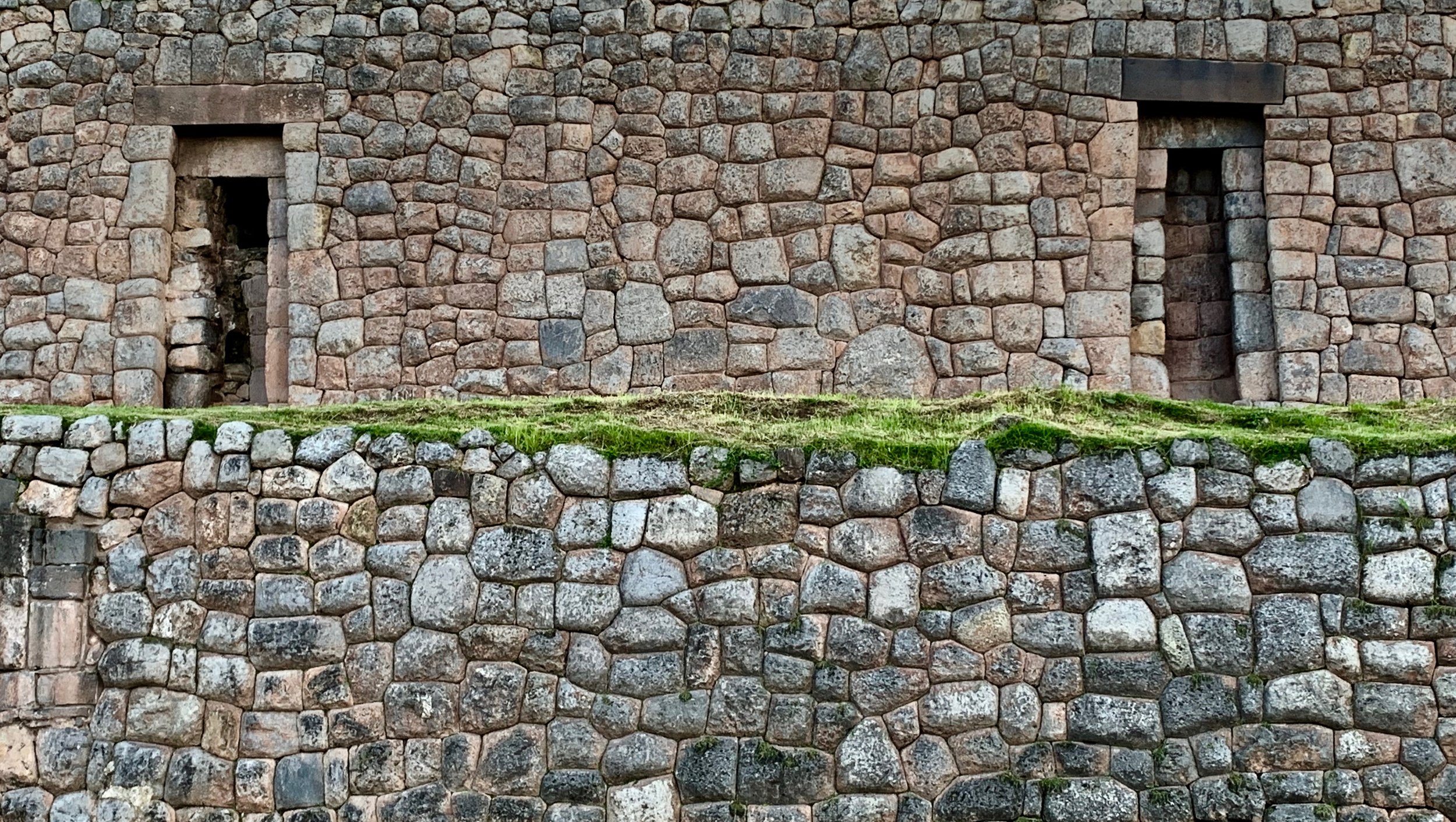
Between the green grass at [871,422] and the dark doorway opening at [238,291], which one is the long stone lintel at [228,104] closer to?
the dark doorway opening at [238,291]

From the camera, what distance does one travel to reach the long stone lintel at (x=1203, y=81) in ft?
35.3

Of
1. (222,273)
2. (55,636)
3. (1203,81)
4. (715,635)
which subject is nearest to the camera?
(715,635)

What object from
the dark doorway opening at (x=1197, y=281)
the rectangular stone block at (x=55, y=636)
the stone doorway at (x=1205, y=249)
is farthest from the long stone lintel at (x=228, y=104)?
the dark doorway opening at (x=1197, y=281)

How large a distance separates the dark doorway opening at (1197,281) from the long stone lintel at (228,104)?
5.89 metres

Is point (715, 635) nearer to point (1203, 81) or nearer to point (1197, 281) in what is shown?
point (1197, 281)

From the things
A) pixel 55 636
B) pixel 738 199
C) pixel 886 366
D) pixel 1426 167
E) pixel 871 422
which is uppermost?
pixel 1426 167

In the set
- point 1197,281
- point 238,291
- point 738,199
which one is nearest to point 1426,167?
point 1197,281

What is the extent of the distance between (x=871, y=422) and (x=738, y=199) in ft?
10.6

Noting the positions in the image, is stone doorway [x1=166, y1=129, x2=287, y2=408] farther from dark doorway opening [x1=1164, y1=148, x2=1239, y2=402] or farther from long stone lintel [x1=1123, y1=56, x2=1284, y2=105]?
dark doorway opening [x1=1164, y1=148, x2=1239, y2=402]

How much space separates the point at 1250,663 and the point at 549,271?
5548 mm

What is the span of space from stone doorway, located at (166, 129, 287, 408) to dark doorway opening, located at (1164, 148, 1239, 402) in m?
6.10

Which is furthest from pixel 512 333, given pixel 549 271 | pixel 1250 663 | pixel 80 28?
pixel 1250 663

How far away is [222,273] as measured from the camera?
11.5 metres

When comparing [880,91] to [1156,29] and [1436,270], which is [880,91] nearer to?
[1156,29]
